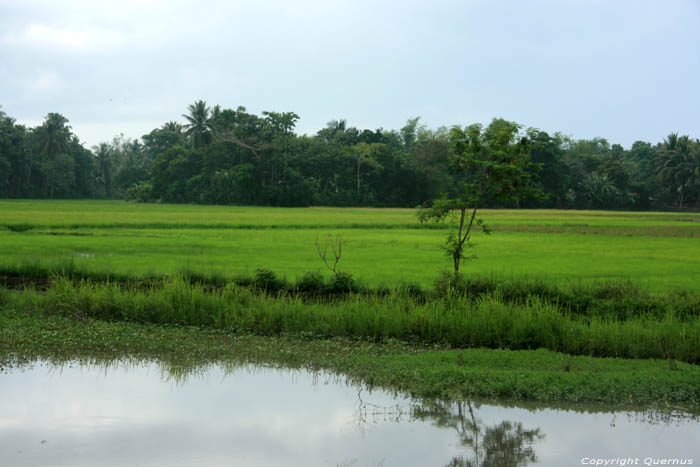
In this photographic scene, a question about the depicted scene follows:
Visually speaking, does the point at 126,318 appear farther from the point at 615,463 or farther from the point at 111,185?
the point at 111,185

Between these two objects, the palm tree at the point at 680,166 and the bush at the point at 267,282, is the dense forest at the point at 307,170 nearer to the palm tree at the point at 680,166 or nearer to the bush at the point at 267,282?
the palm tree at the point at 680,166

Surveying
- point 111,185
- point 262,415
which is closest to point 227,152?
point 111,185

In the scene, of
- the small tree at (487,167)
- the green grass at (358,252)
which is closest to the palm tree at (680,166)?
the green grass at (358,252)

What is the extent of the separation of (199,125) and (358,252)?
68988mm

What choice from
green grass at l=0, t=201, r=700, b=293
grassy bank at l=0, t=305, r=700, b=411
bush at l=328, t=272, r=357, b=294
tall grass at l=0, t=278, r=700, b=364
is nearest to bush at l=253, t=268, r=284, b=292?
tall grass at l=0, t=278, r=700, b=364

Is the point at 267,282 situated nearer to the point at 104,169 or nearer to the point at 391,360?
the point at 391,360

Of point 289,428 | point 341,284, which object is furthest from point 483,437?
point 341,284

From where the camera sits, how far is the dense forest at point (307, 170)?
80312 mm

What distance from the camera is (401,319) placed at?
10.8 m

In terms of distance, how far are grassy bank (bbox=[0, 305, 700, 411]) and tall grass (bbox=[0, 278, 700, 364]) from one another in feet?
1.30

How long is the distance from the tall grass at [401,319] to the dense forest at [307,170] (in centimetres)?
6374

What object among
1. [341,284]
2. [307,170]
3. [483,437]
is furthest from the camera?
[307,170]

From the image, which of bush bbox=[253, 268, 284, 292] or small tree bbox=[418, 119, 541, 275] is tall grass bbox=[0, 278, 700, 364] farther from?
small tree bbox=[418, 119, 541, 275]

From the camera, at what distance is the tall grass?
31.8 feet
